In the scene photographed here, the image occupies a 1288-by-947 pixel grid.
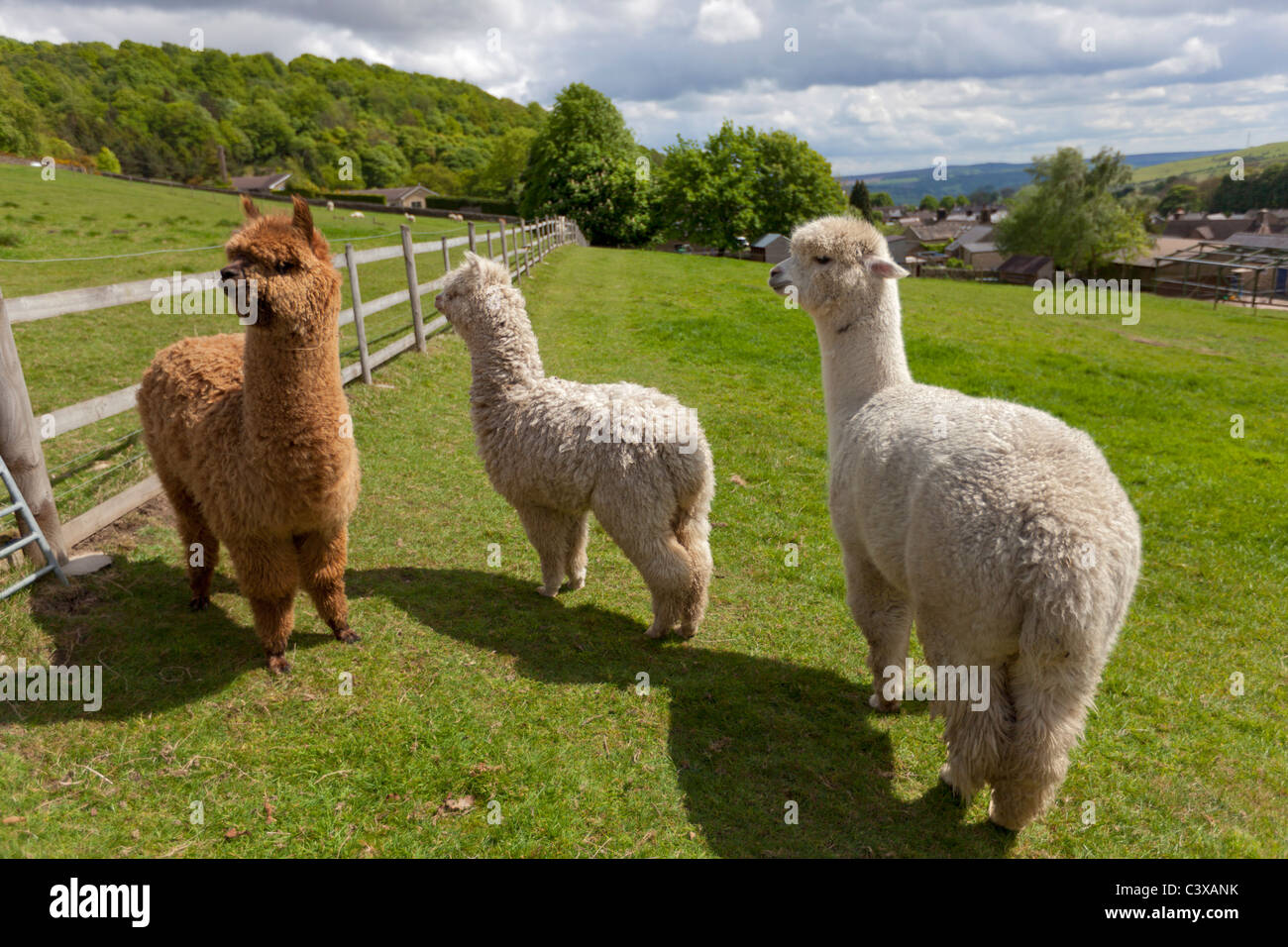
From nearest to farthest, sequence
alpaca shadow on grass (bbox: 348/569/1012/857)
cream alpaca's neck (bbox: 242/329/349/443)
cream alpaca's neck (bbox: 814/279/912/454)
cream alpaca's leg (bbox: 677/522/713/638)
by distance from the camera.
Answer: alpaca shadow on grass (bbox: 348/569/1012/857) < cream alpaca's neck (bbox: 242/329/349/443) < cream alpaca's neck (bbox: 814/279/912/454) < cream alpaca's leg (bbox: 677/522/713/638)

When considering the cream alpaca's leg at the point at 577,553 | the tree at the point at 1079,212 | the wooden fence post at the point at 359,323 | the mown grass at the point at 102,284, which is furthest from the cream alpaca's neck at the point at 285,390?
the tree at the point at 1079,212

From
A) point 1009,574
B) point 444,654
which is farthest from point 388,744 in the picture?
point 1009,574

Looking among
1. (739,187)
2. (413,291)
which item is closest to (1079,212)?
(739,187)

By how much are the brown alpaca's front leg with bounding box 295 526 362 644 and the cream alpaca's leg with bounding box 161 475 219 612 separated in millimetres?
759

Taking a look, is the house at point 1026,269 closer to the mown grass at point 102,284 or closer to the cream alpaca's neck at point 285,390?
the mown grass at point 102,284

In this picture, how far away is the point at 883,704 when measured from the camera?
4.07 metres

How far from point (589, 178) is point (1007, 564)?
158 feet

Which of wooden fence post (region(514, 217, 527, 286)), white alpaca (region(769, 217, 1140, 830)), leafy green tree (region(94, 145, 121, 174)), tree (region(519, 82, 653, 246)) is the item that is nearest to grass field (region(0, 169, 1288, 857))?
white alpaca (region(769, 217, 1140, 830))

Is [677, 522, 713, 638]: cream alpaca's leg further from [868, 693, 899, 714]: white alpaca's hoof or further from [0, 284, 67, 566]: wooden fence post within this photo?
[0, 284, 67, 566]: wooden fence post

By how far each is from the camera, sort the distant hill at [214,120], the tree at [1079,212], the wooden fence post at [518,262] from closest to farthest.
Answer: the wooden fence post at [518,262], the tree at [1079,212], the distant hill at [214,120]

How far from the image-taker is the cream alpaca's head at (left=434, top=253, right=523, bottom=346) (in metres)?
4.89

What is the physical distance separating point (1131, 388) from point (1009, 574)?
12895 mm

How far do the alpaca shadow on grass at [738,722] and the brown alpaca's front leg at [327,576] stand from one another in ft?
1.57

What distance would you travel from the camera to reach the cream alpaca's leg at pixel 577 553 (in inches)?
197
